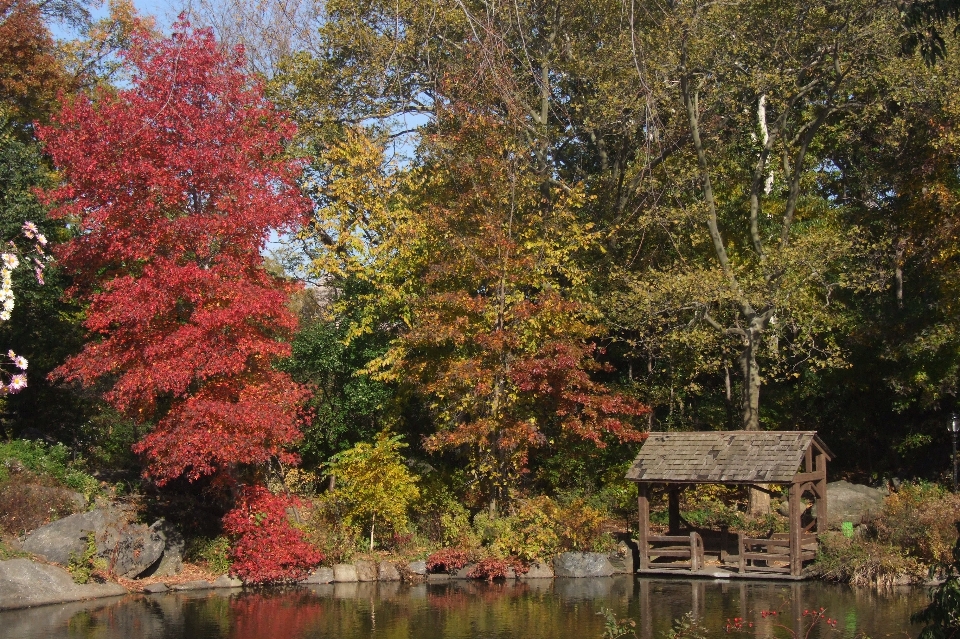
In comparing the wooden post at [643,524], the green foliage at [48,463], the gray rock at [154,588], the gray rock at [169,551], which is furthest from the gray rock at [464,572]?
the green foliage at [48,463]

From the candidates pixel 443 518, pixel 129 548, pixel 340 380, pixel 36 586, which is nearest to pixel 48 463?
pixel 129 548

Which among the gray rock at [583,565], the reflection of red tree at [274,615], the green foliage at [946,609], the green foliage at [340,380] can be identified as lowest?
the reflection of red tree at [274,615]

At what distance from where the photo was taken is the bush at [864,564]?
16.4 m

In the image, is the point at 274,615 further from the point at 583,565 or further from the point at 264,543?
the point at 583,565

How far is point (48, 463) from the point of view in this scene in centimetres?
Answer: 1950

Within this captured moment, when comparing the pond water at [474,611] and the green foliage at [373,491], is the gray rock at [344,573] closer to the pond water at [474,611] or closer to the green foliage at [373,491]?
the pond water at [474,611]

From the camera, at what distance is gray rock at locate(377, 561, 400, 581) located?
19.0 metres

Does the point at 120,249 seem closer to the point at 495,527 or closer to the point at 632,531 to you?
the point at 495,527

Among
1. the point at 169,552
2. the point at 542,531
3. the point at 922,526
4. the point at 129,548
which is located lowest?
the point at 169,552

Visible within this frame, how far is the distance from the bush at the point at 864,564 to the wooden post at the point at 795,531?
0.41 metres

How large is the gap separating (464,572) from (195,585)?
5218mm

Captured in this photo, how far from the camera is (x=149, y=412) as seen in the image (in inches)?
690

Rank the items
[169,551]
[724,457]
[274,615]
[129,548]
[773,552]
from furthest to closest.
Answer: [169,551], [773,552], [724,457], [129,548], [274,615]

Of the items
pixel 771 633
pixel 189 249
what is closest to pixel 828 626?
pixel 771 633
